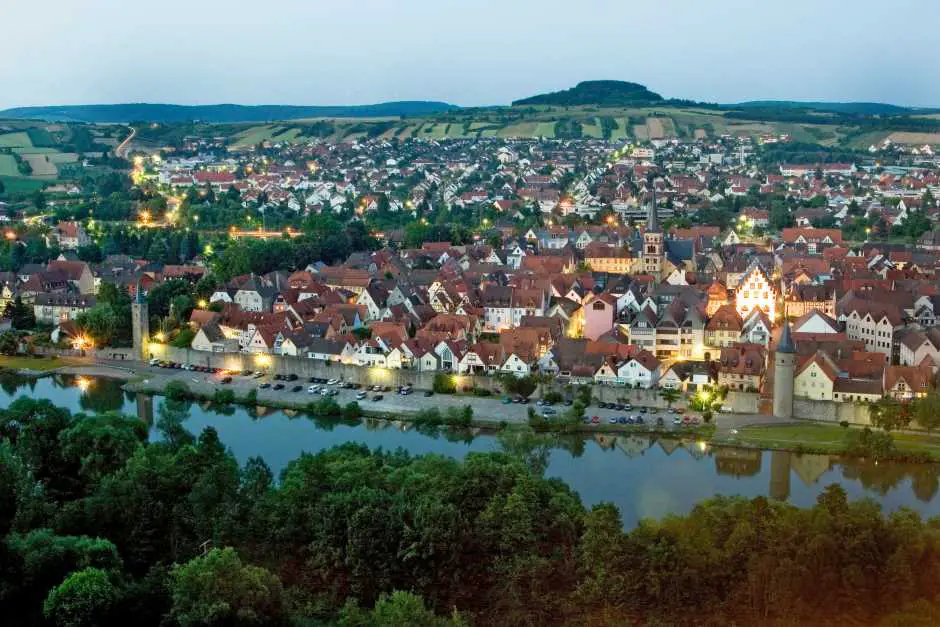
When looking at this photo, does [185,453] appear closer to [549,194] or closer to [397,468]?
[397,468]

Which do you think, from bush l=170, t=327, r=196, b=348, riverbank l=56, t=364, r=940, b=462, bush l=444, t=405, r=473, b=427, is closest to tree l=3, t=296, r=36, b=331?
bush l=170, t=327, r=196, b=348

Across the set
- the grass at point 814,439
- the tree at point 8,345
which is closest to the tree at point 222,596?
the grass at point 814,439

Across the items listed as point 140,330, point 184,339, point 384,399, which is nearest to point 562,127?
point 184,339

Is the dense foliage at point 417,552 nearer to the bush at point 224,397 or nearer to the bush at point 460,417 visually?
the bush at point 460,417

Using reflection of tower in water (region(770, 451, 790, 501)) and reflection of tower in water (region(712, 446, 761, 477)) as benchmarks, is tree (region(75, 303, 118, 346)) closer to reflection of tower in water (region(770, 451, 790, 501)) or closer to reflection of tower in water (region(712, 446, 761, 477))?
reflection of tower in water (region(712, 446, 761, 477))

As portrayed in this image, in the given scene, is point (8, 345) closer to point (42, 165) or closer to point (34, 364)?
point (34, 364)

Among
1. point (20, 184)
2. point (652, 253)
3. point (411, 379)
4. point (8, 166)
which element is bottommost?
point (411, 379)
